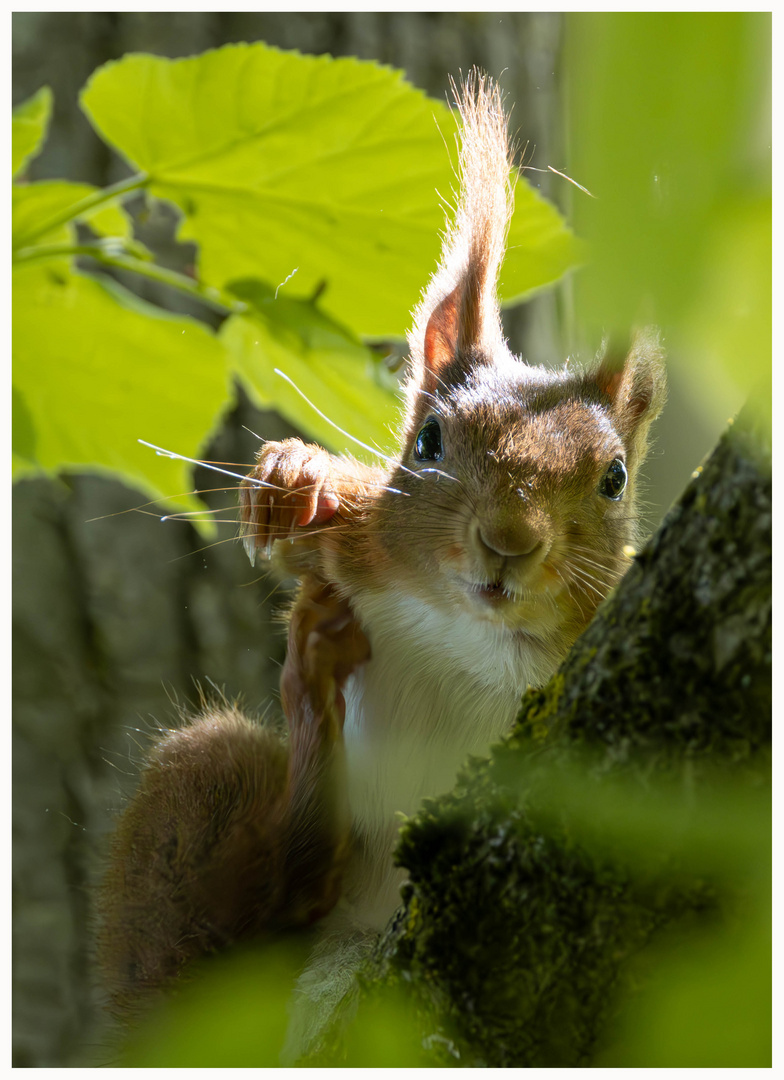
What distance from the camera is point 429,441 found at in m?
0.84

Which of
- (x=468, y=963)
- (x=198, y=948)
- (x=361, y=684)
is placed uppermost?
(x=468, y=963)

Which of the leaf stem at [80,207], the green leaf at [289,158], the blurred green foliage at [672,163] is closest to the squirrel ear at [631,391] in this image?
the green leaf at [289,158]

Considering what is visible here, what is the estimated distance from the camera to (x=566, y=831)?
1.14ft

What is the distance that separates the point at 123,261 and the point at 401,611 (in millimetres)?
409

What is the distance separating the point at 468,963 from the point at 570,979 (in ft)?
0.20

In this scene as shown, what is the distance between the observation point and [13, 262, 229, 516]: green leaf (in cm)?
73

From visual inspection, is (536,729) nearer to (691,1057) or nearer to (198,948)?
(691,1057)

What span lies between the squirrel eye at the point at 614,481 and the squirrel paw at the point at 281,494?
26cm

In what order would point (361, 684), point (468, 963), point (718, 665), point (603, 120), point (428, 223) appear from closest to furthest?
point (603, 120) → point (718, 665) → point (468, 963) → point (428, 223) → point (361, 684)

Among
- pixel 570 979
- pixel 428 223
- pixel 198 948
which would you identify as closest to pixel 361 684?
pixel 198 948

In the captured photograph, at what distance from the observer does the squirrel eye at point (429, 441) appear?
835 mm

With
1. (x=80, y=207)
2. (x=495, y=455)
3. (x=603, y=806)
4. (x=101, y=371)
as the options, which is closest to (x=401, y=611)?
(x=495, y=455)

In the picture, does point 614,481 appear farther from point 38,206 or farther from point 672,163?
point 672,163

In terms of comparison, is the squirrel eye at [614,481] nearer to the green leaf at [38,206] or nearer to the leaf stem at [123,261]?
the leaf stem at [123,261]
